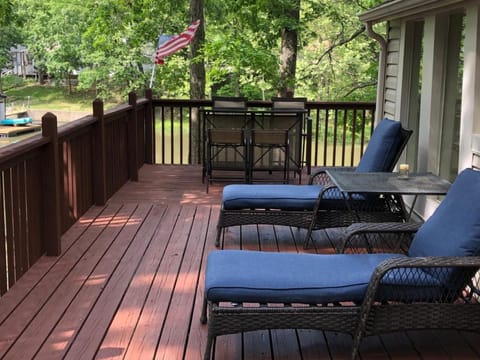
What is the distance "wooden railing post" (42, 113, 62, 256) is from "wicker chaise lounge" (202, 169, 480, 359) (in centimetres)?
190

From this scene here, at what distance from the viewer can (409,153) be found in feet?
20.4

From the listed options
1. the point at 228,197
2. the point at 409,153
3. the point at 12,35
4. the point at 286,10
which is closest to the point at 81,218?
the point at 228,197

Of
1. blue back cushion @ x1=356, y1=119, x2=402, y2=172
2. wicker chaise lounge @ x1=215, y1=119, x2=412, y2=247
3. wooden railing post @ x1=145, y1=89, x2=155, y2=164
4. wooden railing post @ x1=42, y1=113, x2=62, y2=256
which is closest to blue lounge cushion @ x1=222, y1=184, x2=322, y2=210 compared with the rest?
wicker chaise lounge @ x1=215, y1=119, x2=412, y2=247

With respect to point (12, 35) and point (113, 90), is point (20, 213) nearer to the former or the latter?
point (113, 90)

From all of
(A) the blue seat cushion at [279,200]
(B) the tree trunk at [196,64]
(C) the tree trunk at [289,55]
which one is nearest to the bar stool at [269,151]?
(A) the blue seat cushion at [279,200]

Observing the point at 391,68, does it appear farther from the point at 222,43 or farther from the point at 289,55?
the point at 289,55

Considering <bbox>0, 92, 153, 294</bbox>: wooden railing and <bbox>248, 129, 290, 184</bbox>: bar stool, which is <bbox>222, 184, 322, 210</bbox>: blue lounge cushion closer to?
<bbox>0, 92, 153, 294</bbox>: wooden railing

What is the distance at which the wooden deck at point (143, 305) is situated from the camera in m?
3.11

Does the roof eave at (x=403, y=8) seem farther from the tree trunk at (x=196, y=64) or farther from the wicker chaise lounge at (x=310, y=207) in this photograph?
the tree trunk at (x=196, y=64)

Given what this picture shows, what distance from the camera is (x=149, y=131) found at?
29.5 ft

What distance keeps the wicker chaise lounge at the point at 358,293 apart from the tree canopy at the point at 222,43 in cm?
944

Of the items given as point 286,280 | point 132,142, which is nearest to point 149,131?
point 132,142

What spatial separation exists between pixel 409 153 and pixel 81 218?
129 inches

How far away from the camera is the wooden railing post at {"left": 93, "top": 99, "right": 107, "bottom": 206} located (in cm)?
607
